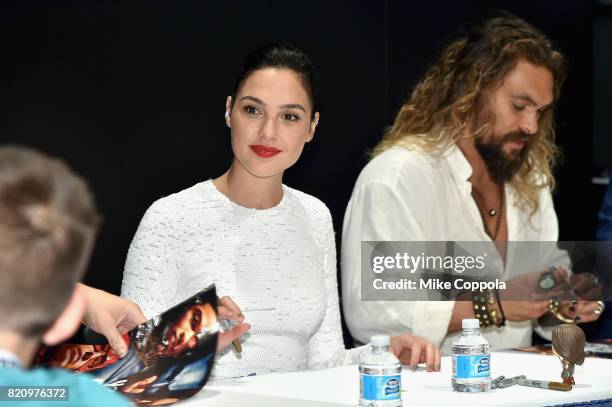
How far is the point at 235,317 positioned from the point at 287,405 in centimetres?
32

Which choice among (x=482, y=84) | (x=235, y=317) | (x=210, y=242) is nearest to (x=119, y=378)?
(x=235, y=317)

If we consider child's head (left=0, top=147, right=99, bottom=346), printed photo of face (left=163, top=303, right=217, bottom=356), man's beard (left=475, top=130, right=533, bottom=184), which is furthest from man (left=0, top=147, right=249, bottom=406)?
man's beard (left=475, top=130, right=533, bottom=184)

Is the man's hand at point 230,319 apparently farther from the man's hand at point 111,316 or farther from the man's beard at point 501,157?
the man's beard at point 501,157

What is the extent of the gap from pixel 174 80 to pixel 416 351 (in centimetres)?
135

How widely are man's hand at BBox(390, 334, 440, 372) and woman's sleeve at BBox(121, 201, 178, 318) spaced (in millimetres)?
649

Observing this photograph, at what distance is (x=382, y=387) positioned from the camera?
1.84 metres

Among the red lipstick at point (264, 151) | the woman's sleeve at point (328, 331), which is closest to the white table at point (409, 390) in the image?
the woman's sleeve at point (328, 331)

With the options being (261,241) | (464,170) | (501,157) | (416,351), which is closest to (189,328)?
(416,351)

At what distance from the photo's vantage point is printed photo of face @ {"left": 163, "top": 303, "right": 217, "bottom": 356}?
6.14 ft

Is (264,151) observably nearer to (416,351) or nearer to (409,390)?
(416,351)

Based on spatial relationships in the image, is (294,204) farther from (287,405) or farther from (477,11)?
(477,11)

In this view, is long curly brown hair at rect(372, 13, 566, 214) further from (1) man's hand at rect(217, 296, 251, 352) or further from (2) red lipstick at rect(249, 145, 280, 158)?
(1) man's hand at rect(217, 296, 251, 352)

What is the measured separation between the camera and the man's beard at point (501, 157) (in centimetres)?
341

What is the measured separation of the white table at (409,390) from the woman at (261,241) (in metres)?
0.30
